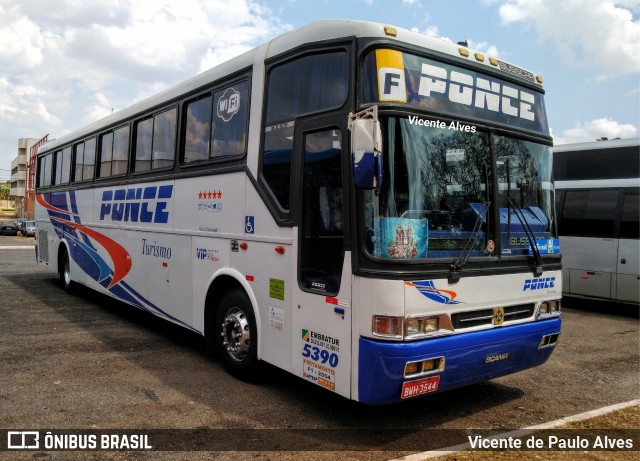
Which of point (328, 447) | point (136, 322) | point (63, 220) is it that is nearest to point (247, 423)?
point (328, 447)

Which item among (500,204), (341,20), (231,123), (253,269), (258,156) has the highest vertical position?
(341,20)

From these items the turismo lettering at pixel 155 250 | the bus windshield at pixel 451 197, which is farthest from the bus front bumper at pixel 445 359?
the turismo lettering at pixel 155 250

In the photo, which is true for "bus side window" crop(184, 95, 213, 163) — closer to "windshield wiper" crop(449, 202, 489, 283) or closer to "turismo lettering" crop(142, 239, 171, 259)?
"turismo lettering" crop(142, 239, 171, 259)

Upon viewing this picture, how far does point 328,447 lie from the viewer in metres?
4.30

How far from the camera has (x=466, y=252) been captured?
449 cm

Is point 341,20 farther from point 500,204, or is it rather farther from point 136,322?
point 136,322

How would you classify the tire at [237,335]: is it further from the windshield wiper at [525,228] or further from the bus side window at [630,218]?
the bus side window at [630,218]

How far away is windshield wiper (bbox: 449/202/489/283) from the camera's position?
4.37 metres

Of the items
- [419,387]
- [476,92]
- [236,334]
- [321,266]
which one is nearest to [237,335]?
[236,334]

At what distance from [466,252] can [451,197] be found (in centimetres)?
48

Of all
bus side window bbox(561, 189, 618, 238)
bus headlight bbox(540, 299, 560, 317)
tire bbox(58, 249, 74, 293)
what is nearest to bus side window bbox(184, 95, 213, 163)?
bus headlight bbox(540, 299, 560, 317)

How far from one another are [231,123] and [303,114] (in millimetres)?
1468

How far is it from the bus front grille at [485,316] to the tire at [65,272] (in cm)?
1002

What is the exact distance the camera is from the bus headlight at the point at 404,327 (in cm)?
411
